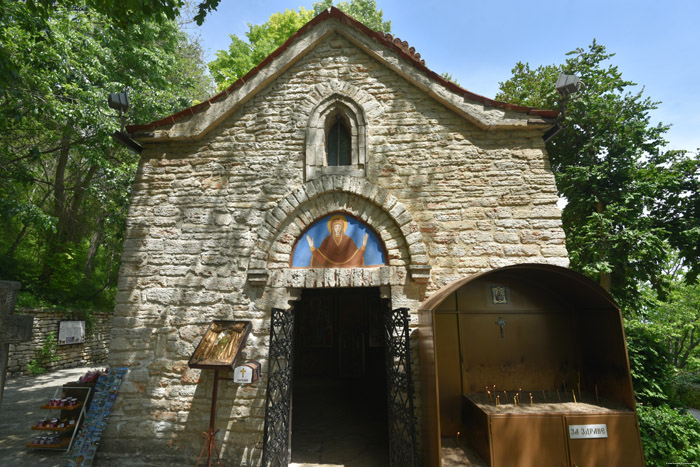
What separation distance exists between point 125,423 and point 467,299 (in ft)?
16.7

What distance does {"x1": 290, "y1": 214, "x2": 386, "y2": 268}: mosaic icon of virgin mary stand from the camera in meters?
4.97

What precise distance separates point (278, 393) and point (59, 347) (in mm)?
11123

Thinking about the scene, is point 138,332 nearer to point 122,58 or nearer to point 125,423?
point 125,423

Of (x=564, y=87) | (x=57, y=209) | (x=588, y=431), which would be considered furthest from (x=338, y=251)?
(x=57, y=209)

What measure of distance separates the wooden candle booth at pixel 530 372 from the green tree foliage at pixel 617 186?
4.73 meters

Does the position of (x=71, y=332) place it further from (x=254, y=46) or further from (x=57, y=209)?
(x=254, y=46)

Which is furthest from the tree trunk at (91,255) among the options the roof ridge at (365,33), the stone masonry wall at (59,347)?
the roof ridge at (365,33)

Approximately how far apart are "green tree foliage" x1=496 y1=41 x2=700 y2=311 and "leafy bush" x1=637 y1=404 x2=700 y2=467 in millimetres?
3610

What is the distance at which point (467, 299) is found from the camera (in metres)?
4.80

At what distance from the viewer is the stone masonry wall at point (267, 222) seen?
4.69m

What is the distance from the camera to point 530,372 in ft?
15.1

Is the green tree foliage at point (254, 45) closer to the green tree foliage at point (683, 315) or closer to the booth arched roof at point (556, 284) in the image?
the booth arched roof at point (556, 284)

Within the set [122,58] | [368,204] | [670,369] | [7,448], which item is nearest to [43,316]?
[7,448]

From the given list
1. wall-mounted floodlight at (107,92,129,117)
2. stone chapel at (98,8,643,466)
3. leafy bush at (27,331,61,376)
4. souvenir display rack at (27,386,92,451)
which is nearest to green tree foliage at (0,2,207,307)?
wall-mounted floodlight at (107,92,129,117)
